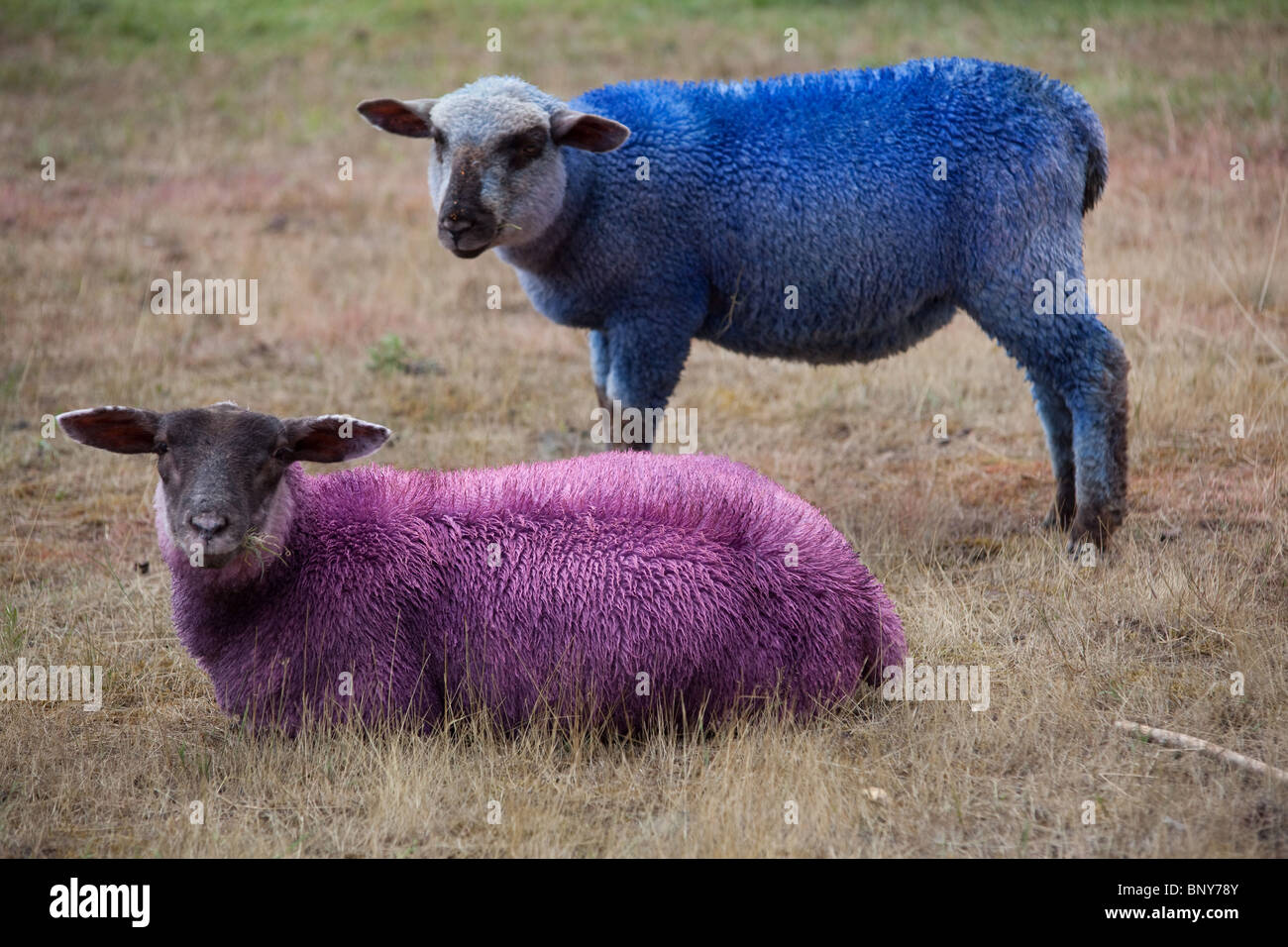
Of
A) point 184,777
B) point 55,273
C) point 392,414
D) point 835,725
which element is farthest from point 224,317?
point 835,725

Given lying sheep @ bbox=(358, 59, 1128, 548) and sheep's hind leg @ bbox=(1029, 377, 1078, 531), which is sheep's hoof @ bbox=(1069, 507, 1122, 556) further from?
sheep's hind leg @ bbox=(1029, 377, 1078, 531)

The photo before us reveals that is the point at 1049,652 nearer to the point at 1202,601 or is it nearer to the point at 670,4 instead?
the point at 1202,601

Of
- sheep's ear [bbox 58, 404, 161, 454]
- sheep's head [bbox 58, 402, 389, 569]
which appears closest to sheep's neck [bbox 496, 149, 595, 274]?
sheep's head [bbox 58, 402, 389, 569]

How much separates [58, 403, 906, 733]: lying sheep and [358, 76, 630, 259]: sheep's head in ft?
6.17

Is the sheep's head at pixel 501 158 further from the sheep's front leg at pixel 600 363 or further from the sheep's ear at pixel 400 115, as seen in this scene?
the sheep's front leg at pixel 600 363

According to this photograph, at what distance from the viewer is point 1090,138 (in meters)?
6.85

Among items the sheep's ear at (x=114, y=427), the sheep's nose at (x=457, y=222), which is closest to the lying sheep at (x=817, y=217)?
the sheep's nose at (x=457, y=222)

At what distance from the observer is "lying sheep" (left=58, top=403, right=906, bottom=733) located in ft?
15.5

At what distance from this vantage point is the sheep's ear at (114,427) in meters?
4.64

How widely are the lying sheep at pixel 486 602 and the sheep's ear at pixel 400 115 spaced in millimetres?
2652

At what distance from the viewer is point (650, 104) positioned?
701 cm

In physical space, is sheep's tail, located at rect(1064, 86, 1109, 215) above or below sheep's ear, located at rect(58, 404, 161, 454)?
above

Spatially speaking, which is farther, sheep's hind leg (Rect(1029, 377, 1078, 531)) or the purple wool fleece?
sheep's hind leg (Rect(1029, 377, 1078, 531))

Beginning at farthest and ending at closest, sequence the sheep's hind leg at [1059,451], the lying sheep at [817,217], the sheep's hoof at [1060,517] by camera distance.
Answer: the sheep's hoof at [1060,517] → the sheep's hind leg at [1059,451] → the lying sheep at [817,217]
